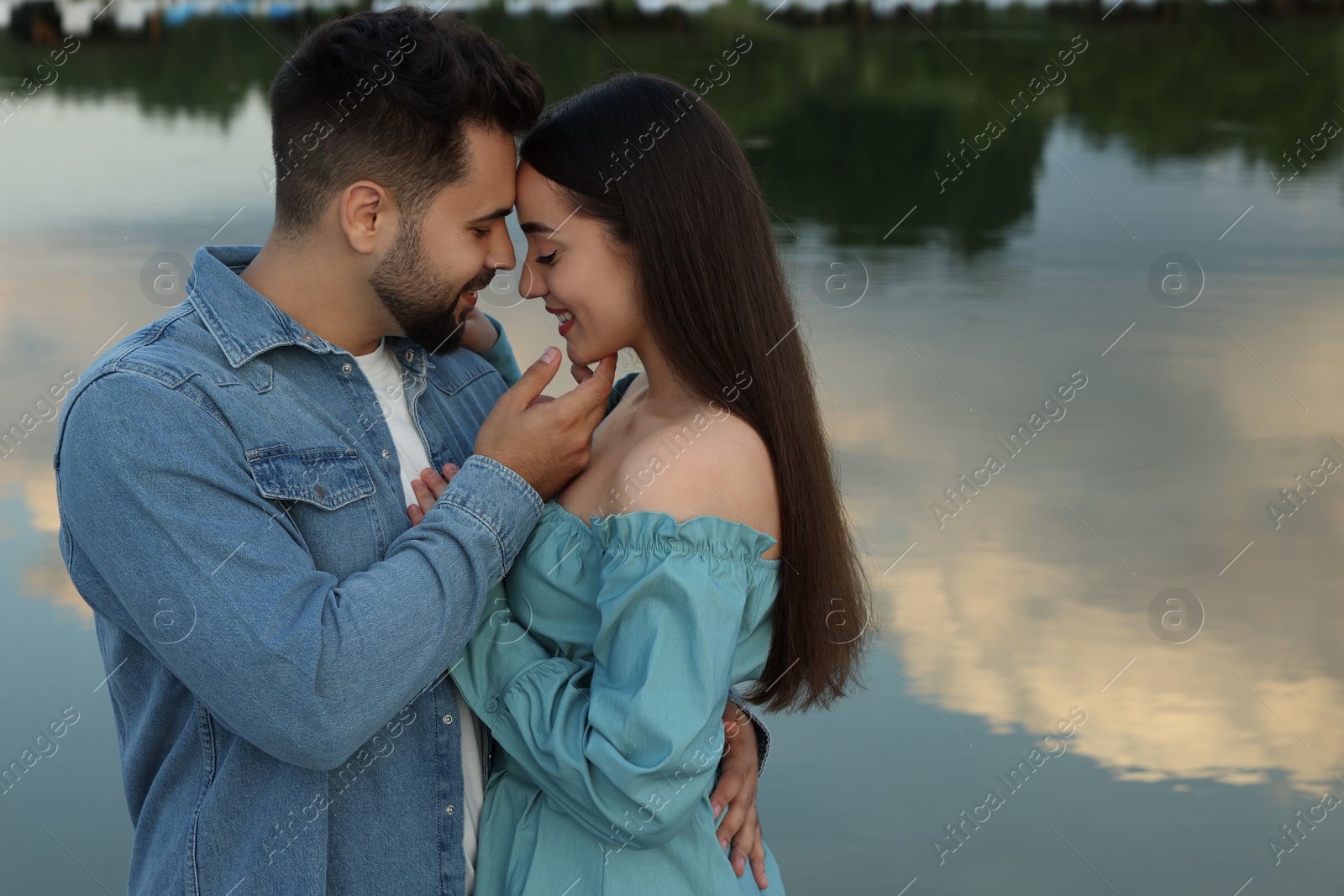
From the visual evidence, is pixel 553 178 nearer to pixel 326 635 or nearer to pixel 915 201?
pixel 326 635

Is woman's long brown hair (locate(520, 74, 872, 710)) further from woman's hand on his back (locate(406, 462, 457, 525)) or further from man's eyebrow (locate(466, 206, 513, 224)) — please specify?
woman's hand on his back (locate(406, 462, 457, 525))

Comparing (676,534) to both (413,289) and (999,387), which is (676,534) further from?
(999,387)

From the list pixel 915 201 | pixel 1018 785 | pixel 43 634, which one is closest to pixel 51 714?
pixel 43 634

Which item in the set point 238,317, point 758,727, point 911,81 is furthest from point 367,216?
point 911,81

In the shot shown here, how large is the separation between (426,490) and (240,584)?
0.36 meters

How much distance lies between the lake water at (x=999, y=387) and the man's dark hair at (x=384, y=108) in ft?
1.85

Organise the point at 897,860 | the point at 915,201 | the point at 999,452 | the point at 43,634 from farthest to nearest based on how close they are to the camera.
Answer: the point at 915,201, the point at 999,452, the point at 43,634, the point at 897,860

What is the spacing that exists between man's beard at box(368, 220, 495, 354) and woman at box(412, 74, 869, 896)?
4.9 inches

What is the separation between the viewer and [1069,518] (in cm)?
548

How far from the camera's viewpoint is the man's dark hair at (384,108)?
177 centimetres

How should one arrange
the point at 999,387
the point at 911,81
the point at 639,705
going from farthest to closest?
the point at 911,81 < the point at 999,387 < the point at 639,705

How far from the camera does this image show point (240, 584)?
4.72ft

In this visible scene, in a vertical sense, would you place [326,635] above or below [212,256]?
below

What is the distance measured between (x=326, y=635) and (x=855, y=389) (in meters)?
5.49
